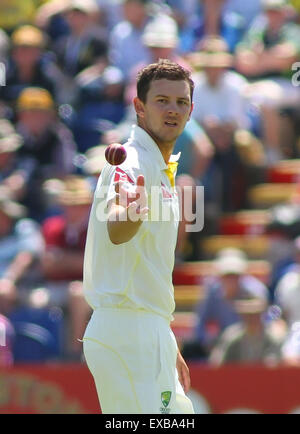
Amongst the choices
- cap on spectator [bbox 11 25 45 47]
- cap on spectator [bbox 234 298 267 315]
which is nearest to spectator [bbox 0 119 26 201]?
cap on spectator [bbox 11 25 45 47]

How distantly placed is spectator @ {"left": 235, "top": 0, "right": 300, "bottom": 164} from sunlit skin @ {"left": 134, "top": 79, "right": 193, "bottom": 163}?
579cm

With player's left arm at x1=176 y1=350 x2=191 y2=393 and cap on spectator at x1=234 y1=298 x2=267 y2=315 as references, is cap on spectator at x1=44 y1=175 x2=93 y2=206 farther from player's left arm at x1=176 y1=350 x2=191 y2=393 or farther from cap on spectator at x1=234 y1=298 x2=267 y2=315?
player's left arm at x1=176 y1=350 x2=191 y2=393

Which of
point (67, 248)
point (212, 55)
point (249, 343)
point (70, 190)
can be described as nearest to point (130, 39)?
point (212, 55)

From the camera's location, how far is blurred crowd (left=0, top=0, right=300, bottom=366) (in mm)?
9414

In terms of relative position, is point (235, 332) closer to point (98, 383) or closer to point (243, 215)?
point (243, 215)

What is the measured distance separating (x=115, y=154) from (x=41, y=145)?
642 centimetres

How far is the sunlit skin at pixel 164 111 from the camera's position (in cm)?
500

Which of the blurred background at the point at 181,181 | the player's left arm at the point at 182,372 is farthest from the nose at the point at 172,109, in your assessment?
the blurred background at the point at 181,181

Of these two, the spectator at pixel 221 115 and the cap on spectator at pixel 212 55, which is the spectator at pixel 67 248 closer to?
the spectator at pixel 221 115

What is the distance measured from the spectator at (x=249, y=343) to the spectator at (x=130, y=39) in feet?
10.9

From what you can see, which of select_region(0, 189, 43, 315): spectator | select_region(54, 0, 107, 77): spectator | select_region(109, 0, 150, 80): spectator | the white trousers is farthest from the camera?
select_region(54, 0, 107, 77): spectator

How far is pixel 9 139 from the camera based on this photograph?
11.1m

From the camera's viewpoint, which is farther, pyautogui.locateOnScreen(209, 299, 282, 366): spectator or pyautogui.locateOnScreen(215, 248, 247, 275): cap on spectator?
pyautogui.locateOnScreen(215, 248, 247, 275): cap on spectator
